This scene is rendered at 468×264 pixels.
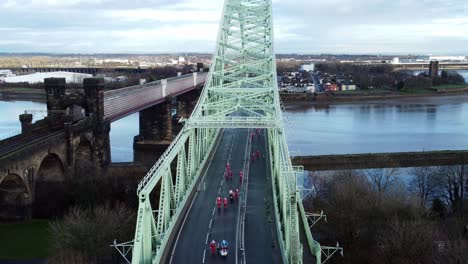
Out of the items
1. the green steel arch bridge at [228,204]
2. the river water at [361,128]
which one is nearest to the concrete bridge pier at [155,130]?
the river water at [361,128]

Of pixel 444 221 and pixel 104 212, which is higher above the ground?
pixel 104 212

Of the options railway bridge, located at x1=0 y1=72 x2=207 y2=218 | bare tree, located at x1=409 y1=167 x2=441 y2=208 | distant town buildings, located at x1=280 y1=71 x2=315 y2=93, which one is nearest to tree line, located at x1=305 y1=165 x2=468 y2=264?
bare tree, located at x1=409 y1=167 x2=441 y2=208

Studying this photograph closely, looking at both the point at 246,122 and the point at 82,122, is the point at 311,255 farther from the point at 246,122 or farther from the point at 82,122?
the point at 82,122

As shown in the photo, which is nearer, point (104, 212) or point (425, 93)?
point (104, 212)

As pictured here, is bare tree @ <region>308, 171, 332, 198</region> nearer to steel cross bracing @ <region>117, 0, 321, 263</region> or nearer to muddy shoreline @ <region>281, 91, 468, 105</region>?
steel cross bracing @ <region>117, 0, 321, 263</region>

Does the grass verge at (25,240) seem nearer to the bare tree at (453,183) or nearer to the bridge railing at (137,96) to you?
the bridge railing at (137,96)

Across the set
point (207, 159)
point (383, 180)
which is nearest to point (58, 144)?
point (207, 159)

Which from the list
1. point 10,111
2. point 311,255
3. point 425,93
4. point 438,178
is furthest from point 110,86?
point 311,255
